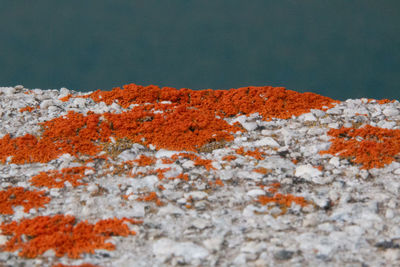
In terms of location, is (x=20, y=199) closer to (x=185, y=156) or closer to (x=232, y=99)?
(x=185, y=156)

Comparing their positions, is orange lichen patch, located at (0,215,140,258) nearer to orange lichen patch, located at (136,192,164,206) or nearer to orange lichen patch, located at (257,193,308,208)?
orange lichen patch, located at (136,192,164,206)

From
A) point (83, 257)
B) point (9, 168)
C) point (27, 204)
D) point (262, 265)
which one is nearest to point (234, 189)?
point (262, 265)

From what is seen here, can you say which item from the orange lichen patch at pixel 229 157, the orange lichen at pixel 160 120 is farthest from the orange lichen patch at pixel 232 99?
the orange lichen patch at pixel 229 157

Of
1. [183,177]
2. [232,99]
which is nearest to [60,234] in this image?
[183,177]

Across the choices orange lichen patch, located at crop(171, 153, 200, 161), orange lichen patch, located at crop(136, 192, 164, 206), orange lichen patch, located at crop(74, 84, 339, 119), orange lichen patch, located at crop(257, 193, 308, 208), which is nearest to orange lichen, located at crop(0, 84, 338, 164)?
orange lichen patch, located at crop(74, 84, 339, 119)

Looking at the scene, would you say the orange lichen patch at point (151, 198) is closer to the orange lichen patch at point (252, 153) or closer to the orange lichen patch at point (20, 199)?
the orange lichen patch at point (20, 199)

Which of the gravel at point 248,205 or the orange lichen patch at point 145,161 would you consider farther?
the orange lichen patch at point 145,161

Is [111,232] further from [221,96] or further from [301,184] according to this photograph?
[221,96]
